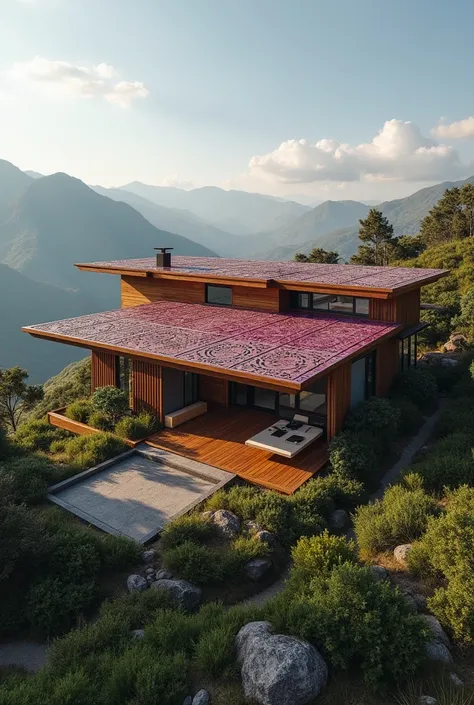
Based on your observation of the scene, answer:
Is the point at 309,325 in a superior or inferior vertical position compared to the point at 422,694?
superior

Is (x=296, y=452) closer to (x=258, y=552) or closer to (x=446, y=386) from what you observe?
(x=258, y=552)

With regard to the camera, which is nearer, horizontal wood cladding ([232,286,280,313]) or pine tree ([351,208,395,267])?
horizontal wood cladding ([232,286,280,313])

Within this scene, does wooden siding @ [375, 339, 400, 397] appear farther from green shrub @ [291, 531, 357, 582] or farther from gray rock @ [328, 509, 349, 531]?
green shrub @ [291, 531, 357, 582]

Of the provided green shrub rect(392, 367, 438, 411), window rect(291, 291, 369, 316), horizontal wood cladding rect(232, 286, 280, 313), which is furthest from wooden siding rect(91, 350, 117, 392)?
green shrub rect(392, 367, 438, 411)

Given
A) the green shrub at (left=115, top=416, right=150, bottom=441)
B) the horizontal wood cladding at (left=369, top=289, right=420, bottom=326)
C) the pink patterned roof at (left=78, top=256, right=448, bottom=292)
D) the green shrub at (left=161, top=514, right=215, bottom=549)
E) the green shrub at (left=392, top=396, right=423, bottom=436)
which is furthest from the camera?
the pink patterned roof at (left=78, top=256, right=448, bottom=292)

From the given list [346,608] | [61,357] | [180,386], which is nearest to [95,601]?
[346,608]

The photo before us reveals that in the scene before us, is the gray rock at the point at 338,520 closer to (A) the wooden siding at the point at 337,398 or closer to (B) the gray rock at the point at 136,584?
(A) the wooden siding at the point at 337,398
